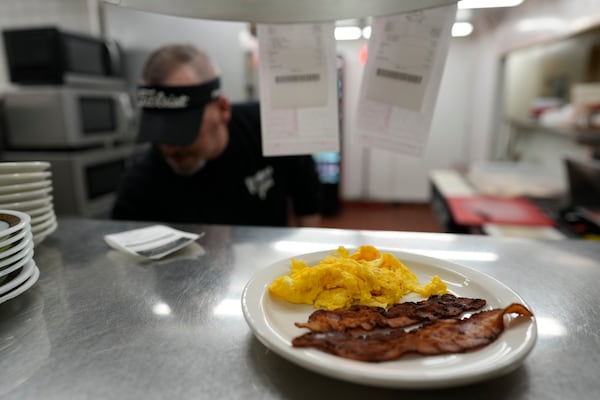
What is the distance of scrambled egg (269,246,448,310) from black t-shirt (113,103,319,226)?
1183 millimetres

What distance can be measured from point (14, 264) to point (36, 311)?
9 cm

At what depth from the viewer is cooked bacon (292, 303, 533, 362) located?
0.53 m

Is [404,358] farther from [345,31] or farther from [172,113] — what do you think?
[345,31]

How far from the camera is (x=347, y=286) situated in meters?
0.70

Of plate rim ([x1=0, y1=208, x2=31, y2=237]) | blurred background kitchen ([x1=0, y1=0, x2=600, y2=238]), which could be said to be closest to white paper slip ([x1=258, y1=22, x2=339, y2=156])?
plate rim ([x1=0, y1=208, x2=31, y2=237])

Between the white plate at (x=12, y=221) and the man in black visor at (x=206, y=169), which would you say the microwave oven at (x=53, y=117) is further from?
the white plate at (x=12, y=221)

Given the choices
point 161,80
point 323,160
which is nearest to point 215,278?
point 161,80

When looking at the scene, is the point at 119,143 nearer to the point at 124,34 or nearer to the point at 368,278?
the point at 124,34

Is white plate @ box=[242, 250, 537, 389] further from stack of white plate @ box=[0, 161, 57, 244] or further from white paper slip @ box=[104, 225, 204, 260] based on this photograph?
stack of white plate @ box=[0, 161, 57, 244]

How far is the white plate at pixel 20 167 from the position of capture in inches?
34.9

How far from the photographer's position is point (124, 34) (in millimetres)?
2998

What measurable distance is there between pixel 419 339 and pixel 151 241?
70 centimetres

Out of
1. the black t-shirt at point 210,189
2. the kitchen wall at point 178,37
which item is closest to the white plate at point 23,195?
the black t-shirt at point 210,189

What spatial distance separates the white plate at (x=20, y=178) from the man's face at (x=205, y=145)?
0.73 metres
